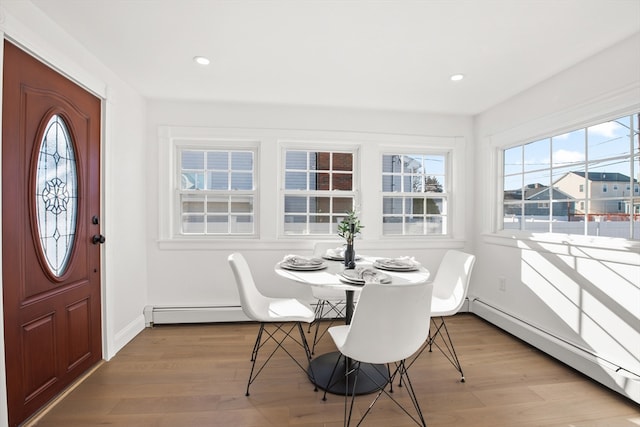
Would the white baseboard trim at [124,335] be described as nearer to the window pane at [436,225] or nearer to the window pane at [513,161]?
the window pane at [436,225]

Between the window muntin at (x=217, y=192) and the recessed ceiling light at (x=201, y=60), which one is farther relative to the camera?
the window muntin at (x=217, y=192)

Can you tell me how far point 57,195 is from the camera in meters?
2.05

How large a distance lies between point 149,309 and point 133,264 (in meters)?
0.56

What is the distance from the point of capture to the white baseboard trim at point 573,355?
2033 millimetres

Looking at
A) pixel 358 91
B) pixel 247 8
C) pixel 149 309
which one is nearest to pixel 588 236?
pixel 358 91

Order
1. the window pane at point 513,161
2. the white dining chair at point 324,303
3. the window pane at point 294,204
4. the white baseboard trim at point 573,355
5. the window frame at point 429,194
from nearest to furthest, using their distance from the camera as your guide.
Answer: the white baseboard trim at point 573,355 < the white dining chair at point 324,303 < the window pane at point 513,161 < the window pane at point 294,204 < the window frame at point 429,194

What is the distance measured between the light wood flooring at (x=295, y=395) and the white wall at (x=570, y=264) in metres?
0.23

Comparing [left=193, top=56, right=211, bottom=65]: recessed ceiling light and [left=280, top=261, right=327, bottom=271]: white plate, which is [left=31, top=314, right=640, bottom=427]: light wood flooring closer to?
[left=280, top=261, right=327, bottom=271]: white plate

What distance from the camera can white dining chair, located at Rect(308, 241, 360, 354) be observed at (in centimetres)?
282

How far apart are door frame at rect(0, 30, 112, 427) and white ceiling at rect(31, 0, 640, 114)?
0.22 meters

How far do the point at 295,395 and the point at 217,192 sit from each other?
2261mm

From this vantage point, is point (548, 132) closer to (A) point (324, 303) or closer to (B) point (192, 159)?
(A) point (324, 303)

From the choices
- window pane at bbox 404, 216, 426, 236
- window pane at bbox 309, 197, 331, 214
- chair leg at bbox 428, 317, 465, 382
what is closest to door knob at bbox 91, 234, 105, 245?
window pane at bbox 309, 197, 331, 214

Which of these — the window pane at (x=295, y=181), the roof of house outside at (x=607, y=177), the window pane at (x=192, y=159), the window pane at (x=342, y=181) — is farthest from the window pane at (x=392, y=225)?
the window pane at (x=192, y=159)
